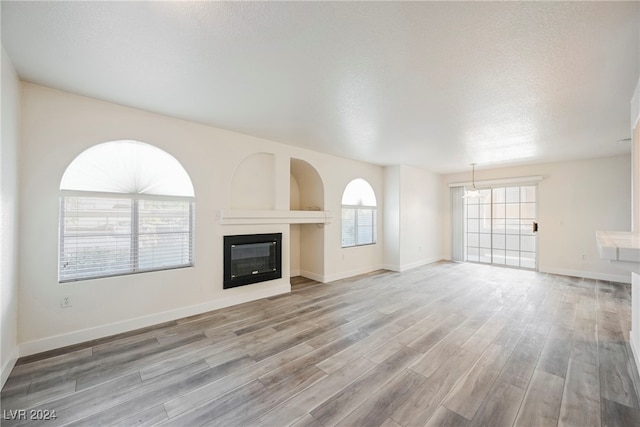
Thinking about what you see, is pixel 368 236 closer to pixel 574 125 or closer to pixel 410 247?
pixel 410 247

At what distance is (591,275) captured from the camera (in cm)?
554

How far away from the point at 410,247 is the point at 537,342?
3876 mm

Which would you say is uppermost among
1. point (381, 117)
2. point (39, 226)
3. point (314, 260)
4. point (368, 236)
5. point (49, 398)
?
point (381, 117)

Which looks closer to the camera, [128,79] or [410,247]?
[128,79]

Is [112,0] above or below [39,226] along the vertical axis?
above

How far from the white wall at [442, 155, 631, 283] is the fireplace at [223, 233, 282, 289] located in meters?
6.24

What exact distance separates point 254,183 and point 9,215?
105 inches

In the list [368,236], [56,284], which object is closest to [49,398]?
[56,284]

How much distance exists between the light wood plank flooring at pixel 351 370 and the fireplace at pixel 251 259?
51 centimetres

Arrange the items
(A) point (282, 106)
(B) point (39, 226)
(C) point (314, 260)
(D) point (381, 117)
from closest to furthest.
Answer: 1. (B) point (39, 226)
2. (A) point (282, 106)
3. (D) point (381, 117)
4. (C) point (314, 260)

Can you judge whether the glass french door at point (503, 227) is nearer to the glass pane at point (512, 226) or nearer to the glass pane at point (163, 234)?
the glass pane at point (512, 226)

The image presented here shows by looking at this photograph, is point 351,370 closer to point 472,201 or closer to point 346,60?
point 346,60

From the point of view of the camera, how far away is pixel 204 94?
107 inches

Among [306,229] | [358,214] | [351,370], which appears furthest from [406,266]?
[351,370]
